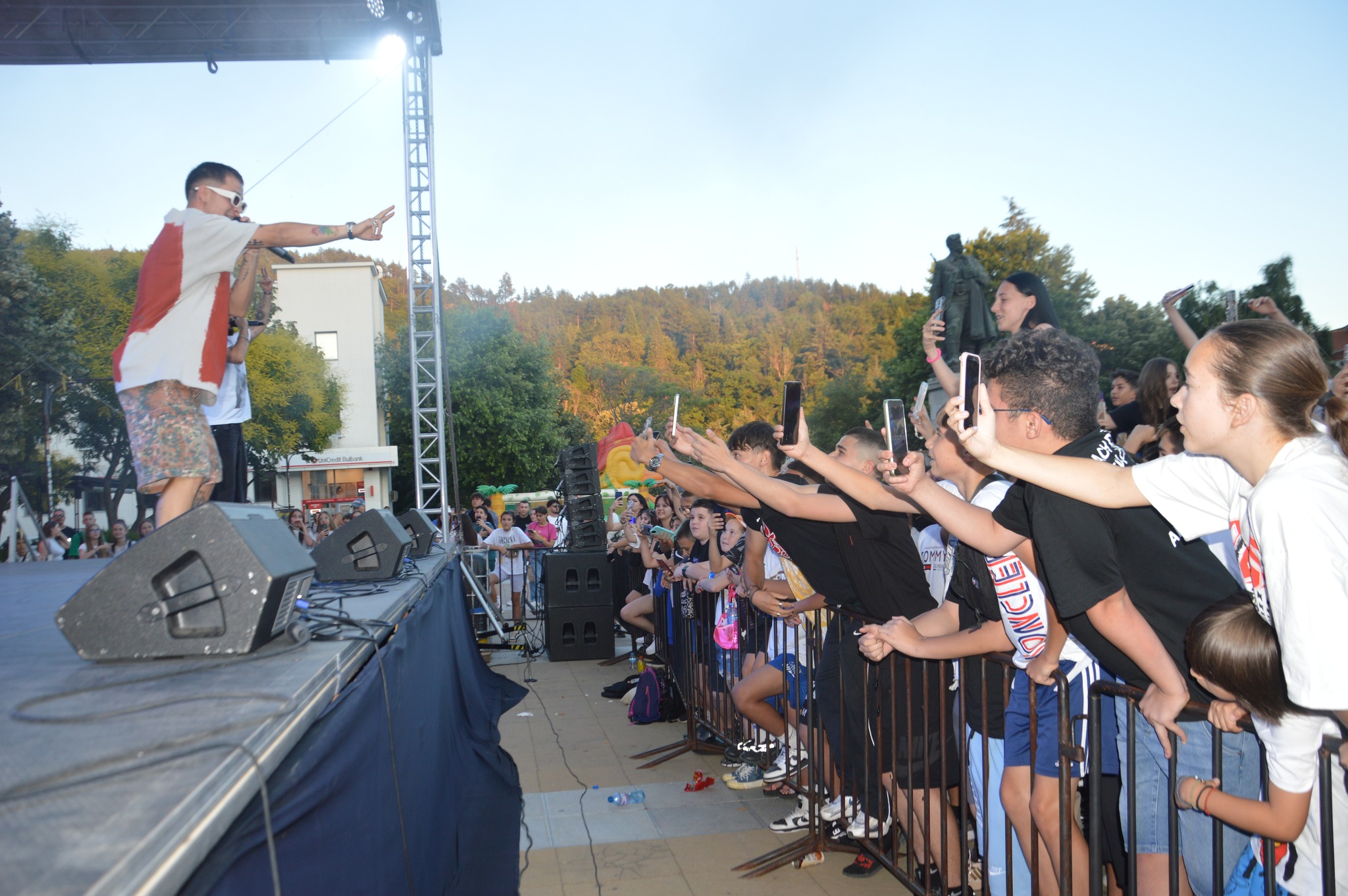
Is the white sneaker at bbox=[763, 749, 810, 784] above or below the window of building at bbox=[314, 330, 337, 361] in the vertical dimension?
below

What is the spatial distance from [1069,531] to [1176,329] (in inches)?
136

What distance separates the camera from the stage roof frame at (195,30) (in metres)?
9.60

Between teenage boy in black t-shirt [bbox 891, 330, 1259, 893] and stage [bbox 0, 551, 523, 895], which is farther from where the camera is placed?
teenage boy in black t-shirt [bbox 891, 330, 1259, 893]

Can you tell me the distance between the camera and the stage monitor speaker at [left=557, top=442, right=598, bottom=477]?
10.6 metres

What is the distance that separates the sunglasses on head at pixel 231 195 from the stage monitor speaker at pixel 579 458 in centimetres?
697

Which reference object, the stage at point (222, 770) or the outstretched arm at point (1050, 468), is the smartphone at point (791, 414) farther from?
the stage at point (222, 770)

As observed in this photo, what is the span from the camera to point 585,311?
81.4 metres

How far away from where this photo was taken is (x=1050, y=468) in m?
2.02

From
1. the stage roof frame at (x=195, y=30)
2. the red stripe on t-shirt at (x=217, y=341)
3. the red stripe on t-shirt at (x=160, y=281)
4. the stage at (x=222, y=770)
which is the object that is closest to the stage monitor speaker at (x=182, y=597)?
the stage at (x=222, y=770)

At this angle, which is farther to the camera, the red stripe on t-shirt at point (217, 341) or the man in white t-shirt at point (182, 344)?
the red stripe on t-shirt at point (217, 341)

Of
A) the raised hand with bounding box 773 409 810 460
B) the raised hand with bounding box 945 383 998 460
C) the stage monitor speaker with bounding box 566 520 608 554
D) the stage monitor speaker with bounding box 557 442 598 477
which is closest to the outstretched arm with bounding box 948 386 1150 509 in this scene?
the raised hand with bounding box 945 383 998 460

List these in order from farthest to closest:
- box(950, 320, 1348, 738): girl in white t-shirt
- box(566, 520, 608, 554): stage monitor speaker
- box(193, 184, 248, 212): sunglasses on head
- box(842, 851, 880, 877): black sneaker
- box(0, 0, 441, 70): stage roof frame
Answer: box(566, 520, 608, 554): stage monitor speaker
box(0, 0, 441, 70): stage roof frame
box(842, 851, 880, 877): black sneaker
box(193, 184, 248, 212): sunglasses on head
box(950, 320, 1348, 738): girl in white t-shirt

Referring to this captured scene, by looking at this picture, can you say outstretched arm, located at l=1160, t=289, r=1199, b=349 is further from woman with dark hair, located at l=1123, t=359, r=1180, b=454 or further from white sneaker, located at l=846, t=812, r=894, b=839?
white sneaker, located at l=846, t=812, r=894, b=839

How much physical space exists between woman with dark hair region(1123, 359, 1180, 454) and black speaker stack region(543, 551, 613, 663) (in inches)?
245
